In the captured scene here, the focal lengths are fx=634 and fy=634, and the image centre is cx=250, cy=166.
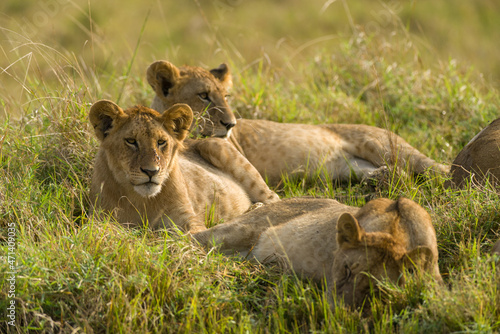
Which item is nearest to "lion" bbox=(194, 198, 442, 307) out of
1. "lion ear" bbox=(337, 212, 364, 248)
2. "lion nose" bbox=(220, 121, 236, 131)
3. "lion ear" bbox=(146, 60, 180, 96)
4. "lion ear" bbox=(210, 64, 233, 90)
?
"lion ear" bbox=(337, 212, 364, 248)

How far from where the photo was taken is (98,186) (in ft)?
14.9

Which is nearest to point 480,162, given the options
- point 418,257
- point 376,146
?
point 376,146

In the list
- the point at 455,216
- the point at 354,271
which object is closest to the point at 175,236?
the point at 354,271

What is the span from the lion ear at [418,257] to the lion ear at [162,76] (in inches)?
136

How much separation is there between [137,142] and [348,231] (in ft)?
5.59

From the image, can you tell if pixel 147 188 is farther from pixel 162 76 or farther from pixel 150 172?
pixel 162 76

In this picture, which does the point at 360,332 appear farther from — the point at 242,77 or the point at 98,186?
the point at 242,77

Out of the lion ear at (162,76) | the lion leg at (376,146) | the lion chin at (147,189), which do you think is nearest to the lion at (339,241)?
the lion chin at (147,189)

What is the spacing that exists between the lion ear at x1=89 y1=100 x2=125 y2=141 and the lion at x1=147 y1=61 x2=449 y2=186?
52.7 inches

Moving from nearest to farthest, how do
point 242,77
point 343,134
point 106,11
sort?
point 343,134 → point 242,77 → point 106,11

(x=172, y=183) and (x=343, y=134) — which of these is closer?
(x=172, y=183)

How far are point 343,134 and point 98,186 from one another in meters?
3.02

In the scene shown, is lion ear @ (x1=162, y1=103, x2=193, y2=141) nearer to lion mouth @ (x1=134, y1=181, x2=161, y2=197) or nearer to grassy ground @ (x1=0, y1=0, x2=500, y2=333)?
lion mouth @ (x1=134, y1=181, x2=161, y2=197)

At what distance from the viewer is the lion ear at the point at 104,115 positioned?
4.31 m
